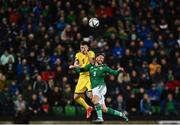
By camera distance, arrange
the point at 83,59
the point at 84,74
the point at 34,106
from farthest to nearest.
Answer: the point at 34,106 → the point at 84,74 → the point at 83,59

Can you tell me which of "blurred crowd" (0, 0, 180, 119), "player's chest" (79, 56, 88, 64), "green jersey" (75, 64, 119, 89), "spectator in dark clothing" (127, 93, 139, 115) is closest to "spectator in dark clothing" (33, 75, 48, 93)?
"blurred crowd" (0, 0, 180, 119)

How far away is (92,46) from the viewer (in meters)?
24.6

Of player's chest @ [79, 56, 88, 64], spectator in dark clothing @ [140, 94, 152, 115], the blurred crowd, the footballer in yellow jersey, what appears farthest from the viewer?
the blurred crowd

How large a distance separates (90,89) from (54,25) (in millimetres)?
9217

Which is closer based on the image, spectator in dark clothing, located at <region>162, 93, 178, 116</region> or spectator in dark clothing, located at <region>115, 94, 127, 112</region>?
spectator in dark clothing, located at <region>115, 94, 127, 112</region>

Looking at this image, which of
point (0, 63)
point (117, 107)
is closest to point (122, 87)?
point (117, 107)

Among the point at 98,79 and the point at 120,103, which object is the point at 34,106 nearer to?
the point at 120,103

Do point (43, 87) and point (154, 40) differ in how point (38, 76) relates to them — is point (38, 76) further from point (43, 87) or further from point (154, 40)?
point (154, 40)

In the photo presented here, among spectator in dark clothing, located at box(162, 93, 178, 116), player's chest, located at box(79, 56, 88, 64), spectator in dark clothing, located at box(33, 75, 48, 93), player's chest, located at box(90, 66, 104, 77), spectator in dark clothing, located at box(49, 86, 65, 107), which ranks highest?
player's chest, located at box(79, 56, 88, 64)

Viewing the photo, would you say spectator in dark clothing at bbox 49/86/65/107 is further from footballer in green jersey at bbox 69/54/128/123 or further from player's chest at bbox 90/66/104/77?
player's chest at bbox 90/66/104/77

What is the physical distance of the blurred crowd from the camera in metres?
25.7

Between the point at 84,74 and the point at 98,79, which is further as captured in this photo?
the point at 84,74

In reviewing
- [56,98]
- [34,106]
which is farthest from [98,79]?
[34,106]

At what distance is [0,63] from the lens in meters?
27.0
